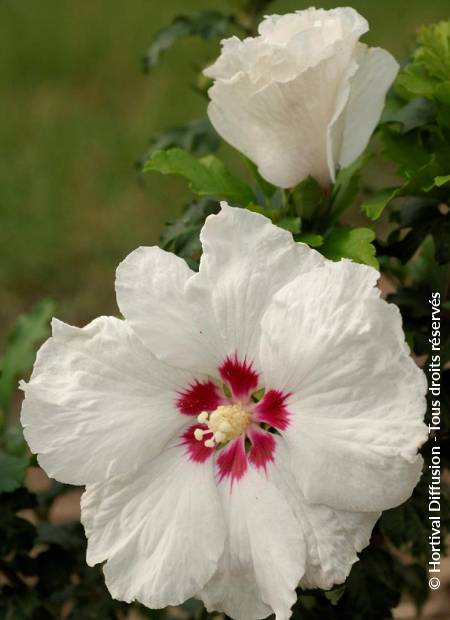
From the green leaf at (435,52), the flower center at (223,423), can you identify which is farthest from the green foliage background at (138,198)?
the flower center at (223,423)

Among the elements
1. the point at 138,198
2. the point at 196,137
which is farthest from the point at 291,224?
the point at 138,198

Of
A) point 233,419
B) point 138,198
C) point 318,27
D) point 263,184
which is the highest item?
point 318,27

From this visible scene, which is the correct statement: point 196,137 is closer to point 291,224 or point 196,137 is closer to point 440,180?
point 291,224

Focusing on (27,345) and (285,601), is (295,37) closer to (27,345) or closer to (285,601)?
(285,601)

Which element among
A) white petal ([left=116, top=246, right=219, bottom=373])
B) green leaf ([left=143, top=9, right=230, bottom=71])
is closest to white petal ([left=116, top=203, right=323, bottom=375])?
white petal ([left=116, top=246, right=219, bottom=373])

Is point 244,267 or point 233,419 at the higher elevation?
point 244,267

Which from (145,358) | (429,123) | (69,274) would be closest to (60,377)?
(145,358)
